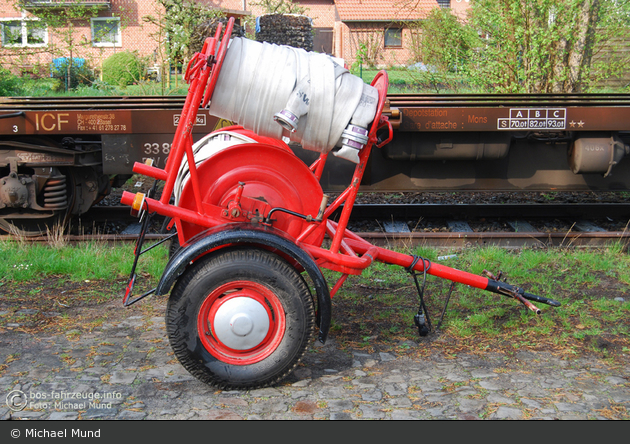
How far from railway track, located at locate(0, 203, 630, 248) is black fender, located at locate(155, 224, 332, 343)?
3.23m

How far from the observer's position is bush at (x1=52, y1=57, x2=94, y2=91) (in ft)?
58.2

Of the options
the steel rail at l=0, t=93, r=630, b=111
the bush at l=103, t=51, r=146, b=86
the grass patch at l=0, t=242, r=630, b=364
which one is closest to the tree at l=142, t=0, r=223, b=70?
the bush at l=103, t=51, r=146, b=86

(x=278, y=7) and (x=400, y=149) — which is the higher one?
(x=278, y=7)

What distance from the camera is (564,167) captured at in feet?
22.2

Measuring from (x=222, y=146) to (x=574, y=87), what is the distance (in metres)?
9.35

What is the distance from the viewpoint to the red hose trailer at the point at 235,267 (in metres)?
3.11

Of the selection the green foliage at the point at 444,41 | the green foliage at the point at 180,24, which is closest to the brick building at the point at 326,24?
the green foliage at the point at 444,41

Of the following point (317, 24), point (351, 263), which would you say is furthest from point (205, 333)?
point (317, 24)

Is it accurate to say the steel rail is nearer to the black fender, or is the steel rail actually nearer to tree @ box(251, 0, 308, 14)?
the black fender

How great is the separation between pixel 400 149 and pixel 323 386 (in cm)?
365

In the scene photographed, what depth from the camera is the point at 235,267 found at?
3096 mm

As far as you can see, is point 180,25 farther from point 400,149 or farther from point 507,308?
point 507,308

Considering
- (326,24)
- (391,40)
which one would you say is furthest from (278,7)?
(391,40)

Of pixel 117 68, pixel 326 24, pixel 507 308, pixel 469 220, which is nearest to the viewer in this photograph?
pixel 507 308
